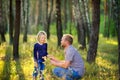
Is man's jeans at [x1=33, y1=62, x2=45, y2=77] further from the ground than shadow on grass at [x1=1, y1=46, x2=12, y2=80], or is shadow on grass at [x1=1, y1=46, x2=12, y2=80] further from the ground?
man's jeans at [x1=33, y1=62, x2=45, y2=77]

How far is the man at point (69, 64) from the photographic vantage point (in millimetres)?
10930

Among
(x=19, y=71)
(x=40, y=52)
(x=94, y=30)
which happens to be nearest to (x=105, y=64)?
(x=94, y=30)

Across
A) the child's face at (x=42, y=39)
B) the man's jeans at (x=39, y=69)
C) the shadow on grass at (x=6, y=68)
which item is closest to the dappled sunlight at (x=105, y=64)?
the shadow on grass at (x=6, y=68)

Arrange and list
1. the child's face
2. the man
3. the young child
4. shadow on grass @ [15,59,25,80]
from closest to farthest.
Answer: the man → the child's face → the young child → shadow on grass @ [15,59,25,80]

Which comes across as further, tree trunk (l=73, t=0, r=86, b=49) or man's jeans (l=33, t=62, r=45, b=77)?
tree trunk (l=73, t=0, r=86, b=49)

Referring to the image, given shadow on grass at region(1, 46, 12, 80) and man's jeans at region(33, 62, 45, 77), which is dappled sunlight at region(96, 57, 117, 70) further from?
man's jeans at region(33, 62, 45, 77)

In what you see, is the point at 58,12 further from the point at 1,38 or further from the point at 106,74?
the point at 106,74

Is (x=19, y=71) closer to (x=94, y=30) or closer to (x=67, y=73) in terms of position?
(x=94, y=30)

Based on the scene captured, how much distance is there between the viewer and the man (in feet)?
35.9

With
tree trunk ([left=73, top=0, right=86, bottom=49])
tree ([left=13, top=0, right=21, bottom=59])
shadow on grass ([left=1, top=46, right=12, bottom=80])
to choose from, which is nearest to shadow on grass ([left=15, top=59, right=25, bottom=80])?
shadow on grass ([left=1, top=46, right=12, bottom=80])

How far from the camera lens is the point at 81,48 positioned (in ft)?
80.9

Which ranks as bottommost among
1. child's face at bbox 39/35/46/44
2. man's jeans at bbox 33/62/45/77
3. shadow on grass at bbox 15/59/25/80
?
shadow on grass at bbox 15/59/25/80

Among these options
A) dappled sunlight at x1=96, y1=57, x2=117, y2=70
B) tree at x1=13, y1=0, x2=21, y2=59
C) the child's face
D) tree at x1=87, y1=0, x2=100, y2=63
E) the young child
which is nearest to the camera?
the child's face

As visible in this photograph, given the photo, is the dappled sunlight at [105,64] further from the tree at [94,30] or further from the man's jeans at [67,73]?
the man's jeans at [67,73]
